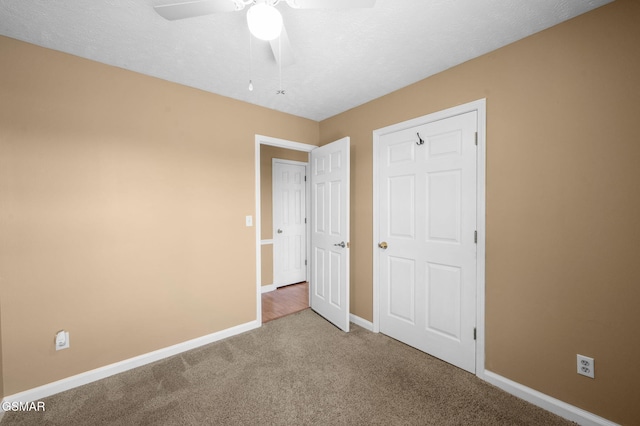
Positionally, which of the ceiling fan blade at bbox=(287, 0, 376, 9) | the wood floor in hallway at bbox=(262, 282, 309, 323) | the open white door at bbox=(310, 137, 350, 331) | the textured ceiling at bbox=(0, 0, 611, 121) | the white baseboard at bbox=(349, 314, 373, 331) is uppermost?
the textured ceiling at bbox=(0, 0, 611, 121)

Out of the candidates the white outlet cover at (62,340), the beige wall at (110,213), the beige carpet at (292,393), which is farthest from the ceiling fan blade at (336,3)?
the white outlet cover at (62,340)

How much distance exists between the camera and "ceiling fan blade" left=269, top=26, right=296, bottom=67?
147 centimetres

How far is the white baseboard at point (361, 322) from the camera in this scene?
2830 millimetres

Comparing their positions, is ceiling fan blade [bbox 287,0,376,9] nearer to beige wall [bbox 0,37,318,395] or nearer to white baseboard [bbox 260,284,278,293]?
beige wall [bbox 0,37,318,395]

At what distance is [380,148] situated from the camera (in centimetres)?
272

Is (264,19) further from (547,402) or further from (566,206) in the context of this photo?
(547,402)

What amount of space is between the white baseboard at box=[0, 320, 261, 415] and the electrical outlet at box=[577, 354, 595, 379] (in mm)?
2749

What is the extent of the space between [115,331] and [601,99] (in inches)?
150

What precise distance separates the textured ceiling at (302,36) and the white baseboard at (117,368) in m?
2.48

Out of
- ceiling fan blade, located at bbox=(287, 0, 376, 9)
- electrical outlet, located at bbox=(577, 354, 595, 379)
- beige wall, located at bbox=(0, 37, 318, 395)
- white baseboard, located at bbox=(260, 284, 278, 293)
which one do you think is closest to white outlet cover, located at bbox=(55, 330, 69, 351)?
beige wall, located at bbox=(0, 37, 318, 395)

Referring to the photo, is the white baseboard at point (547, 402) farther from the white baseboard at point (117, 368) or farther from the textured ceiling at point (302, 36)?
the textured ceiling at point (302, 36)

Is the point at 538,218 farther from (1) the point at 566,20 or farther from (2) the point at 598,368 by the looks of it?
(1) the point at 566,20

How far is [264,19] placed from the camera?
1110 millimetres

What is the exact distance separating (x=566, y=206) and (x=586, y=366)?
0.99m
